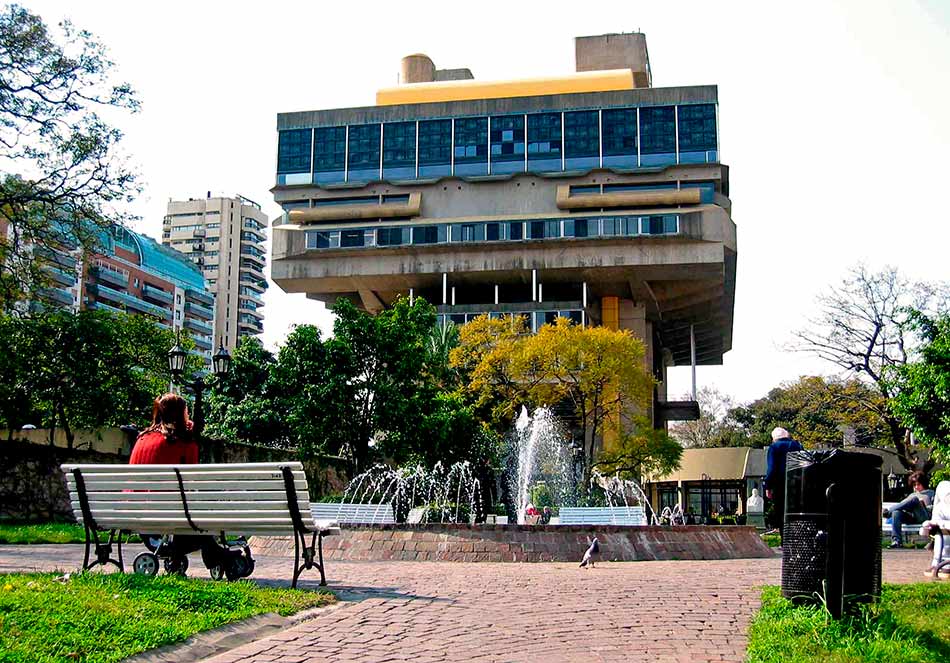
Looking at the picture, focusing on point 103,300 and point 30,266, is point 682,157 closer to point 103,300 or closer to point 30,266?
point 30,266

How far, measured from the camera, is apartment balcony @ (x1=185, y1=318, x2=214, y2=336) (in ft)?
357

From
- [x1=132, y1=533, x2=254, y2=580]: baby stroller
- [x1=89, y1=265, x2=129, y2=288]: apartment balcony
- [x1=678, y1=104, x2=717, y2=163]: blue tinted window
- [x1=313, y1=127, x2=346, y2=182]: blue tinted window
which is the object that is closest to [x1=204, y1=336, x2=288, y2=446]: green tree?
[x1=313, y1=127, x2=346, y2=182]: blue tinted window

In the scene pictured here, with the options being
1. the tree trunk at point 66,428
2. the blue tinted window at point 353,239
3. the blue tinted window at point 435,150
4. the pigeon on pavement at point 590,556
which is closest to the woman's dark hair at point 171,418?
the pigeon on pavement at point 590,556

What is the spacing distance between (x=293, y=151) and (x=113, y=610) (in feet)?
189

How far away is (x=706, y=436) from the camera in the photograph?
235 feet

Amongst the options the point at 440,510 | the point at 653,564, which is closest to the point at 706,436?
the point at 440,510

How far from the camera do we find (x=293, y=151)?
6088 cm

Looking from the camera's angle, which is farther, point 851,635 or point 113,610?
point 113,610

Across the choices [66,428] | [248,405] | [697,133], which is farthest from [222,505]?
[697,133]

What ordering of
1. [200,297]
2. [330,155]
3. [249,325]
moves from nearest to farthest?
[330,155], [200,297], [249,325]

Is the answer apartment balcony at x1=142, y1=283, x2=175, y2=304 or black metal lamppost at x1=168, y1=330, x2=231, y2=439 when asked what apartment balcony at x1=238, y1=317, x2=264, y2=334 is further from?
black metal lamppost at x1=168, y1=330, x2=231, y2=439

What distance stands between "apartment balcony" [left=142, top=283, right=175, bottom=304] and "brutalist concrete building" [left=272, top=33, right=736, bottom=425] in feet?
145

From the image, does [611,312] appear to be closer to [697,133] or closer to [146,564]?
[697,133]

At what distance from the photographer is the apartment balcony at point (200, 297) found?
108875mm
